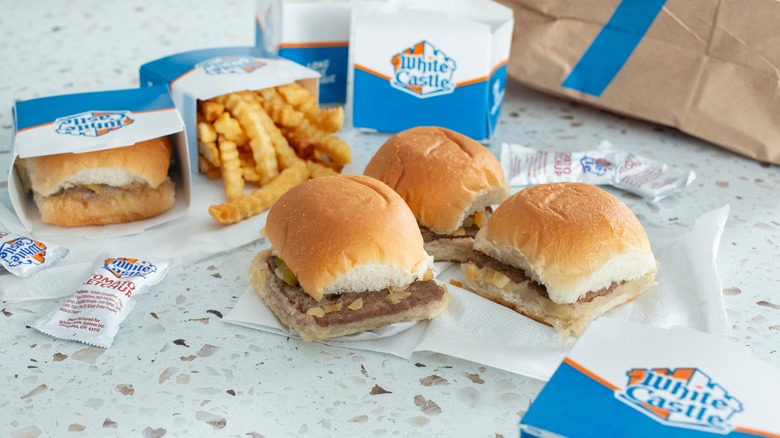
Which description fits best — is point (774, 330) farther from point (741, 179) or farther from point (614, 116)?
point (614, 116)

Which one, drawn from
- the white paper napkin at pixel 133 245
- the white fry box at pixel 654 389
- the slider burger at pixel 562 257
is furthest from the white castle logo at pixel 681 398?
the white paper napkin at pixel 133 245

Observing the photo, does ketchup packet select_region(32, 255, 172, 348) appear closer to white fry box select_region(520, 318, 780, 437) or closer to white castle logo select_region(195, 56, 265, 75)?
white castle logo select_region(195, 56, 265, 75)

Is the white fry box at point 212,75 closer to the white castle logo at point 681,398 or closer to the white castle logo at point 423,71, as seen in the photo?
the white castle logo at point 423,71

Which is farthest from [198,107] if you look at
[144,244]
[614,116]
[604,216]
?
[614,116]

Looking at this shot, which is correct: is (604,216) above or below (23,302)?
above

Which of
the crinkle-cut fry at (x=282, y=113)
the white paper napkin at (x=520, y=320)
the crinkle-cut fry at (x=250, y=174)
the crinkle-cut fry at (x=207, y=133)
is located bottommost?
the white paper napkin at (x=520, y=320)

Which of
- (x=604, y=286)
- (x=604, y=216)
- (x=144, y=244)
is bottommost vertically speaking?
(x=144, y=244)
